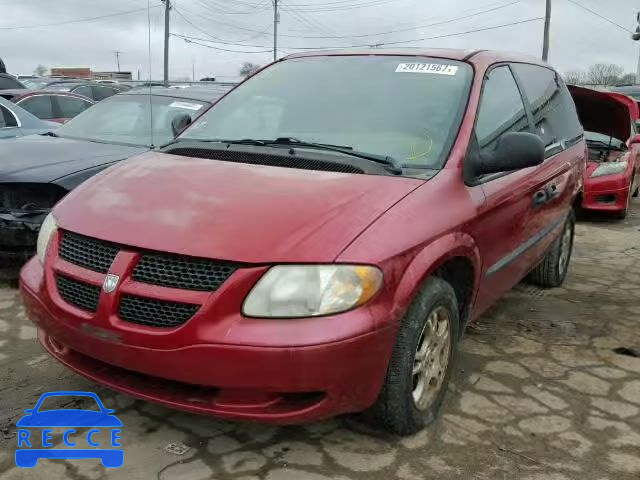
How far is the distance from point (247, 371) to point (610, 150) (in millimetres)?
7998

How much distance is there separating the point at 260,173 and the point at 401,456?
1.36m

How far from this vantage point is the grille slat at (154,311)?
2355 millimetres

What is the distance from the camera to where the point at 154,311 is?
2404 mm

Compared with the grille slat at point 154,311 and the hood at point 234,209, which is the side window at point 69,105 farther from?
the grille slat at point 154,311

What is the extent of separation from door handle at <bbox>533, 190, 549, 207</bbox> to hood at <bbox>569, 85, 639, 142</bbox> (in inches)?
128

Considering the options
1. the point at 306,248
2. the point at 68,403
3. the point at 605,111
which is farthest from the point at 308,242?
the point at 605,111

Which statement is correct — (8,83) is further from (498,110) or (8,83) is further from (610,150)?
(498,110)

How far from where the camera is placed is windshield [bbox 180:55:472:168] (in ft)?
10.5

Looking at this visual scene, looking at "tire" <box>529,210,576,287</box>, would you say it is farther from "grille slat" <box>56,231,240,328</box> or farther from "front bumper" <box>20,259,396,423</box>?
"grille slat" <box>56,231,240,328</box>

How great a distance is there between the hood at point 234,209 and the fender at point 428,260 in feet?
0.80

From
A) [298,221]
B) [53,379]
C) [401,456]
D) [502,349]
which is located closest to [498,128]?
[502,349]

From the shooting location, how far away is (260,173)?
2943mm

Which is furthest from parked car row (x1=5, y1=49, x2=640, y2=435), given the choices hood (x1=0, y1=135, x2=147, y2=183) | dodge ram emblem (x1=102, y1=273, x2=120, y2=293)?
hood (x1=0, y1=135, x2=147, y2=183)

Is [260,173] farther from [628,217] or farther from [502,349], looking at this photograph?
[628,217]
